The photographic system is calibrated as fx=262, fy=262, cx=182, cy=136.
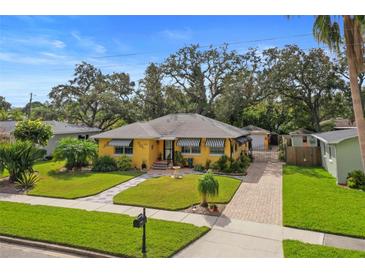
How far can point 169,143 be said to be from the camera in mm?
24781

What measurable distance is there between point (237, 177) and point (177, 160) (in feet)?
20.0

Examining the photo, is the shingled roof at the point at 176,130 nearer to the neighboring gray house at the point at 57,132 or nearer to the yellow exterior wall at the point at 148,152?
the yellow exterior wall at the point at 148,152

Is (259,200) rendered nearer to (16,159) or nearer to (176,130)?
(176,130)

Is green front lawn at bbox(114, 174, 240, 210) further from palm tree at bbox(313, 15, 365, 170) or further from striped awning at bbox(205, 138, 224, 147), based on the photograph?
palm tree at bbox(313, 15, 365, 170)

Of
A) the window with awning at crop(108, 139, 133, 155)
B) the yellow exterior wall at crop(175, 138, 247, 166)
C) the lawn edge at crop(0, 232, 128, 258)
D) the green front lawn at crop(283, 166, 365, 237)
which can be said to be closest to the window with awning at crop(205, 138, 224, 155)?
the yellow exterior wall at crop(175, 138, 247, 166)

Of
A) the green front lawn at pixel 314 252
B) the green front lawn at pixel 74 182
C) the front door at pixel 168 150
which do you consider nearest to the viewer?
the green front lawn at pixel 314 252

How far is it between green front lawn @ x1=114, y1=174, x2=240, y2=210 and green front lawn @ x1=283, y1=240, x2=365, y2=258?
5.28 m

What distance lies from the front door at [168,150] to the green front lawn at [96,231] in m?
13.4

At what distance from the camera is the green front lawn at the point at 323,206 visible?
32.2ft

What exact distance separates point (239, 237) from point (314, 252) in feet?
7.71

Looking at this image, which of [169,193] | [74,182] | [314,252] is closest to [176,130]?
[74,182]

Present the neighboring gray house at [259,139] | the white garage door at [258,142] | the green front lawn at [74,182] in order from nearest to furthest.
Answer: the green front lawn at [74,182] → the neighboring gray house at [259,139] → the white garage door at [258,142]

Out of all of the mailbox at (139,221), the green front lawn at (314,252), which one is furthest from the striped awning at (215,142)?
the mailbox at (139,221)

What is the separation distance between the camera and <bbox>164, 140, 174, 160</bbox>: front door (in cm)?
2444
